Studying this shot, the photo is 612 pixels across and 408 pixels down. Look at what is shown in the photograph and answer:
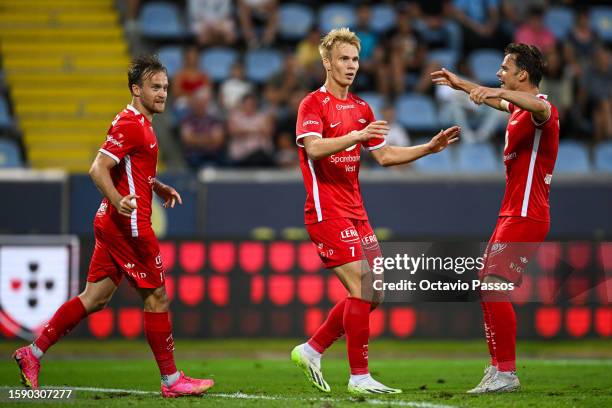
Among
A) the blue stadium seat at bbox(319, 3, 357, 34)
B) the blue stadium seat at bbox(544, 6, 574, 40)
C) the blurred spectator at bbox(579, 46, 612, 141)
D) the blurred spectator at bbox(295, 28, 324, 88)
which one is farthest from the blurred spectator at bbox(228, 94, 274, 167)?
the blue stadium seat at bbox(544, 6, 574, 40)

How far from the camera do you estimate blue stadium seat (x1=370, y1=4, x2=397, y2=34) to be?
1693 centimetres

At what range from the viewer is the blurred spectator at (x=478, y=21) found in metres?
16.7

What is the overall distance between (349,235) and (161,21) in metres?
10.4

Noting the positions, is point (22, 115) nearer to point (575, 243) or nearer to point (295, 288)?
point (295, 288)

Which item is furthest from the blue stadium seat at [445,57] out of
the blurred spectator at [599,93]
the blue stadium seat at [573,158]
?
the blue stadium seat at [573,158]

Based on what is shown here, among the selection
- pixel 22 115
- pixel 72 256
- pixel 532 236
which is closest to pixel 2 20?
pixel 22 115

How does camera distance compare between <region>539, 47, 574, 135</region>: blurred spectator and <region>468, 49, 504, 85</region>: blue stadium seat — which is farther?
<region>468, 49, 504, 85</region>: blue stadium seat

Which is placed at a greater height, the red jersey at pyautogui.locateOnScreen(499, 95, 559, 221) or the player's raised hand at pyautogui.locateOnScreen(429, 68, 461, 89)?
the player's raised hand at pyautogui.locateOnScreen(429, 68, 461, 89)

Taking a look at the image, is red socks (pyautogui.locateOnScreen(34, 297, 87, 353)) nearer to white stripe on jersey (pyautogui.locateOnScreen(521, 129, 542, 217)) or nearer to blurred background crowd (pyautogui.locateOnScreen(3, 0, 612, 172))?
white stripe on jersey (pyautogui.locateOnScreen(521, 129, 542, 217))

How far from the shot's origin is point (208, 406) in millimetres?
6723

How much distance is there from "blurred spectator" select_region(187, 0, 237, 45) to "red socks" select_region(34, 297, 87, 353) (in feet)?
30.4

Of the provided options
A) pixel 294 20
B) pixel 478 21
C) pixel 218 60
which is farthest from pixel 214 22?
pixel 478 21

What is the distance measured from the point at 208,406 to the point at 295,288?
15.7 ft

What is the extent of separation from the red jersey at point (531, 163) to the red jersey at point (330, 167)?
3.46 feet
